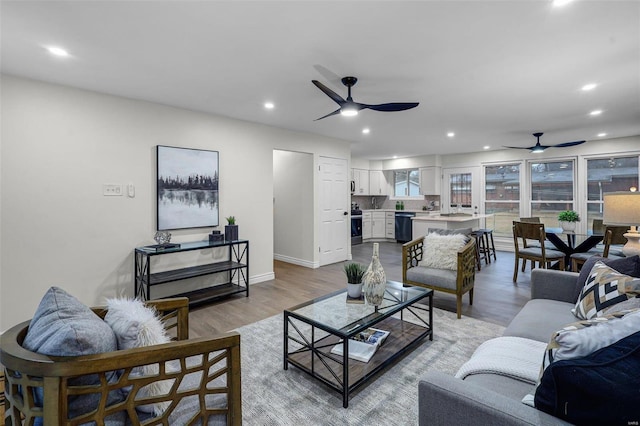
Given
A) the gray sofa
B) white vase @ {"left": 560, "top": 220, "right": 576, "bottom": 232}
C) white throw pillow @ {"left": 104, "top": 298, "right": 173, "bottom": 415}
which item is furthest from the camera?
white vase @ {"left": 560, "top": 220, "right": 576, "bottom": 232}

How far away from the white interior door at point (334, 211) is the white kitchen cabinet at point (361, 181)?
278cm

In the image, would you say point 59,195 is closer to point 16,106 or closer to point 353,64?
point 16,106

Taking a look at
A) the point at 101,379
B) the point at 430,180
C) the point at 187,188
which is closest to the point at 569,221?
the point at 430,180

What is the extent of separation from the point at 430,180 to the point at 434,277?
545 cm

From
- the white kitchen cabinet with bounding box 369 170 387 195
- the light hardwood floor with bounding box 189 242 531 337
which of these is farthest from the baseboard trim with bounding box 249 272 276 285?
the white kitchen cabinet with bounding box 369 170 387 195

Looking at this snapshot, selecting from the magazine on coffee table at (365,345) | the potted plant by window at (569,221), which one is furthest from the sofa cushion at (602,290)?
the potted plant by window at (569,221)

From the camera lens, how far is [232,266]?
157 inches

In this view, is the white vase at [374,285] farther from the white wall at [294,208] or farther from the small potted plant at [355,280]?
the white wall at [294,208]

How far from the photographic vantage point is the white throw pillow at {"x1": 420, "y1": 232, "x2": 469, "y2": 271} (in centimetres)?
350

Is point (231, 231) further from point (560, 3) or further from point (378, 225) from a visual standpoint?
point (378, 225)

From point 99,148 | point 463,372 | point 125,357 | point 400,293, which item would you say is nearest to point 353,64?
point 400,293

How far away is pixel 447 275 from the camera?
11.0 feet

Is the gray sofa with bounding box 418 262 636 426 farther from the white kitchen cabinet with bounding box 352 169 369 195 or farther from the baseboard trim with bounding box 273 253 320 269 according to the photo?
the white kitchen cabinet with bounding box 352 169 369 195

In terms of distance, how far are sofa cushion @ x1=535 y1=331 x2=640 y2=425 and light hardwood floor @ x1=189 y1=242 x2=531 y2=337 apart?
2.48 m
